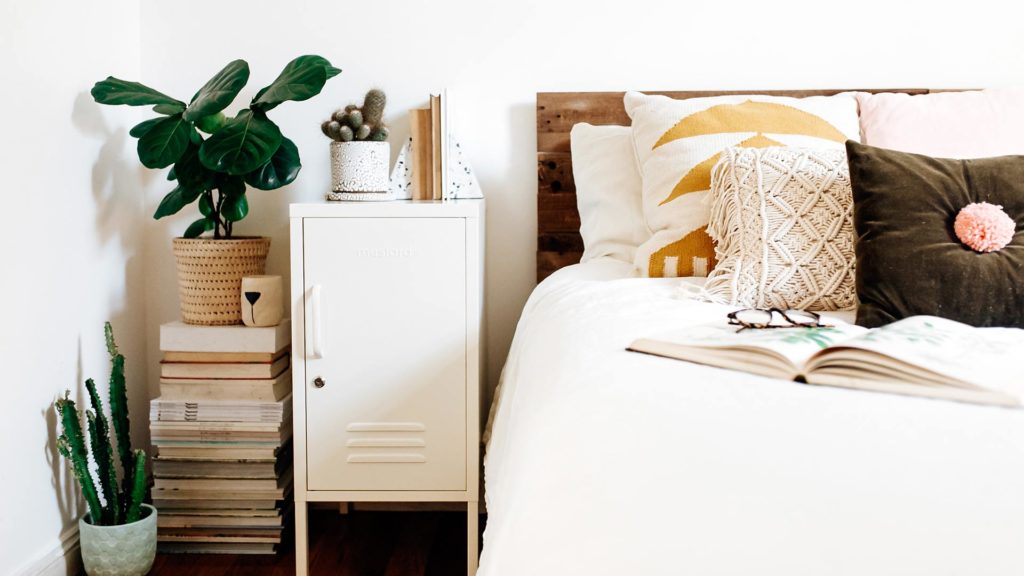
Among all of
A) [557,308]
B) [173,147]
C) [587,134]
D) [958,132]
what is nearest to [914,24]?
[958,132]

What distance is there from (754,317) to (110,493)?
139 centimetres

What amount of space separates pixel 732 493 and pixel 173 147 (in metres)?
1.53

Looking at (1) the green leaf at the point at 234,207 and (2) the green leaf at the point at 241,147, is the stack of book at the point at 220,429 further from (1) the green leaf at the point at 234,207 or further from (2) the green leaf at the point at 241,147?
(2) the green leaf at the point at 241,147

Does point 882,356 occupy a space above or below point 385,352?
above

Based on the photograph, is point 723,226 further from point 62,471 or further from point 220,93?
point 62,471

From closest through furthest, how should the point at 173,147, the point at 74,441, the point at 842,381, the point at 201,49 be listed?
the point at 842,381 < the point at 74,441 < the point at 173,147 < the point at 201,49

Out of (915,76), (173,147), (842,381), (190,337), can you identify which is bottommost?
(190,337)

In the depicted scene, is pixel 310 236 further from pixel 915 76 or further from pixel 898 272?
pixel 915 76

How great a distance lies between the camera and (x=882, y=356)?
848 mm

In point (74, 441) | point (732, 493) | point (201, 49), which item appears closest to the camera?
point (732, 493)

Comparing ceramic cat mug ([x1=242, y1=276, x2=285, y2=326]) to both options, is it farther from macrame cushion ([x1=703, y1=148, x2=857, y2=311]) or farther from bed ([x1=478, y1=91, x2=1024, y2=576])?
bed ([x1=478, y1=91, x2=1024, y2=576])

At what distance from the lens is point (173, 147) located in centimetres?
180

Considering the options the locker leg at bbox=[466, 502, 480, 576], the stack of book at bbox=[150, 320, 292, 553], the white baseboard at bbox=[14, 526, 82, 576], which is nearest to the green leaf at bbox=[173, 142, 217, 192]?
the stack of book at bbox=[150, 320, 292, 553]

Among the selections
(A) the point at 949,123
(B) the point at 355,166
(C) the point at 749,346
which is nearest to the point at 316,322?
(B) the point at 355,166
